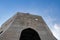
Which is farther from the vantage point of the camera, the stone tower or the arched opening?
the arched opening

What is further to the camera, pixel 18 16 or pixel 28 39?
pixel 28 39

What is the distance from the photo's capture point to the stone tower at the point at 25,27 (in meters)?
21.2

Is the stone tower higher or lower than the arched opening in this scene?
higher

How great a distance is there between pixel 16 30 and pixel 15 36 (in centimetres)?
93

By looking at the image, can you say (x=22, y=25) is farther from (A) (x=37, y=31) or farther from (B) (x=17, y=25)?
(A) (x=37, y=31)

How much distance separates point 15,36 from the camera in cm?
2114

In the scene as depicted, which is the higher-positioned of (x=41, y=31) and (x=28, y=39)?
(x=41, y=31)

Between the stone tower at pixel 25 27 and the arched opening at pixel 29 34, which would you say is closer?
the stone tower at pixel 25 27

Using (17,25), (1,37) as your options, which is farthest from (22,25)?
(1,37)

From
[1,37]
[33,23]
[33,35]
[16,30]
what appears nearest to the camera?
[1,37]

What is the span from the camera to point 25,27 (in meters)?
22.3

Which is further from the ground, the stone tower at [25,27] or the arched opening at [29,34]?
the stone tower at [25,27]

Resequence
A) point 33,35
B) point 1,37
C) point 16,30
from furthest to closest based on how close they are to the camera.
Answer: point 33,35 < point 16,30 < point 1,37

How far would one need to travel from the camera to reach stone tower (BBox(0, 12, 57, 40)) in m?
21.2
